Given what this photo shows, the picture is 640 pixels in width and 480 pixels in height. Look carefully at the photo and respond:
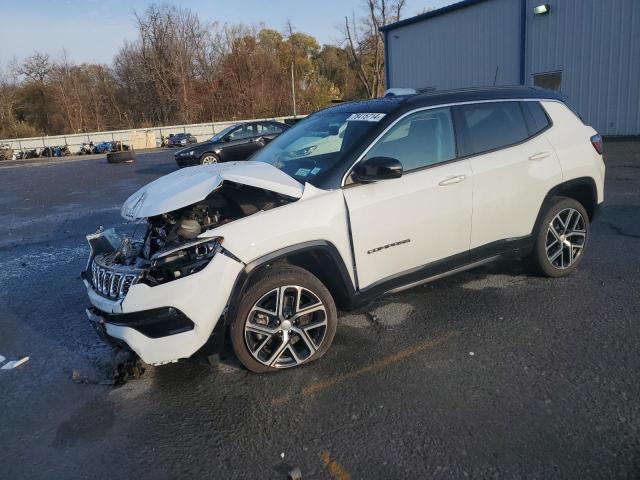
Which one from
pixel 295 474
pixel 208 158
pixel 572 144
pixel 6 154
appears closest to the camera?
pixel 295 474

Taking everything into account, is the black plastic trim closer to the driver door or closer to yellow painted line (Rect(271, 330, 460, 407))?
yellow painted line (Rect(271, 330, 460, 407))

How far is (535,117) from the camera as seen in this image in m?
4.46

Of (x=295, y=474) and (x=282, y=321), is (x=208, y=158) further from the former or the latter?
(x=295, y=474)

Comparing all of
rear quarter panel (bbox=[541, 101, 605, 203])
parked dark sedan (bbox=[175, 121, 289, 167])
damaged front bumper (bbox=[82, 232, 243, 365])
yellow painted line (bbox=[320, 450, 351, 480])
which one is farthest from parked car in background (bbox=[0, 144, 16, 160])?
yellow painted line (bbox=[320, 450, 351, 480])

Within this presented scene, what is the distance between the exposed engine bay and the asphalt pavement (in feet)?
1.72

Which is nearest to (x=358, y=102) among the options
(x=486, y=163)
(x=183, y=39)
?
(x=486, y=163)

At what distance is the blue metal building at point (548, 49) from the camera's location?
16.7m

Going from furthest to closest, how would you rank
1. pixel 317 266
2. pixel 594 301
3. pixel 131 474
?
pixel 594 301
pixel 317 266
pixel 131 474

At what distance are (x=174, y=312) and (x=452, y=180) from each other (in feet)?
7.36

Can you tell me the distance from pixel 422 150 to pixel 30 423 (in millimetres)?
3233

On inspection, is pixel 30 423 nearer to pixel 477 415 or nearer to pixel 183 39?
pixel 477 415

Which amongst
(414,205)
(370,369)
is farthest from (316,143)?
(370,369)

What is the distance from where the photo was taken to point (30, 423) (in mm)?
3068

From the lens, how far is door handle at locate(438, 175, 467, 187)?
379 cm
